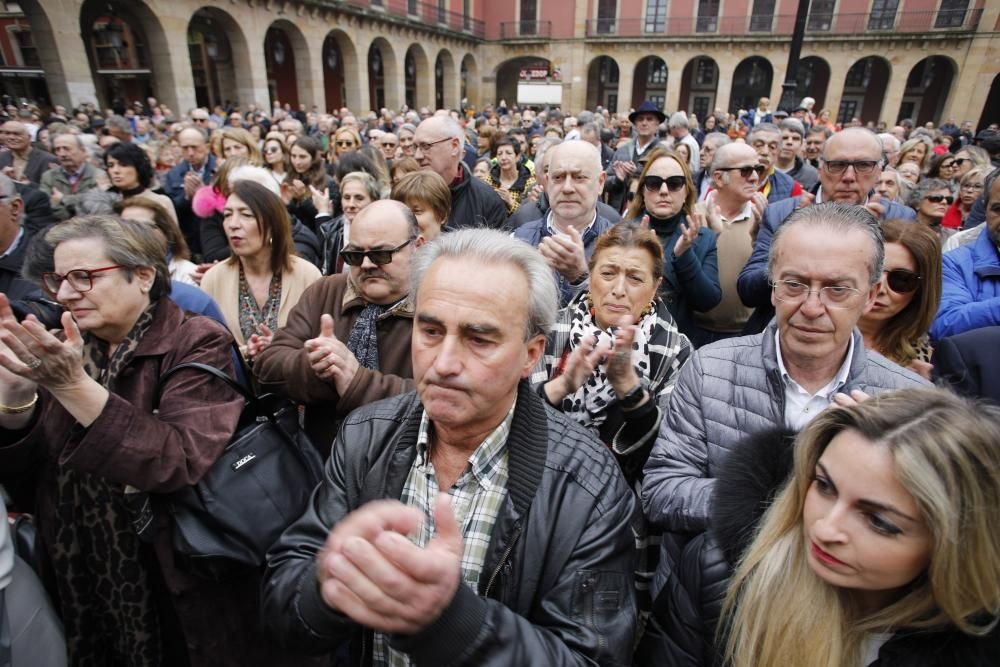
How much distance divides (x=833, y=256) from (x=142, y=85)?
35.6 meters

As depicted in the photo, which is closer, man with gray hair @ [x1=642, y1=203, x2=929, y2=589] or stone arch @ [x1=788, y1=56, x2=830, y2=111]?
man with gray hair @ [x1=642, y1=203, x2=929, y2=589]

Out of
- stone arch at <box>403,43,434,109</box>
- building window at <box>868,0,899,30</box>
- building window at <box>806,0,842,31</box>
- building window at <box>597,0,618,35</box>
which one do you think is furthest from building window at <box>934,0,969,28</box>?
stone arch at <box>403,43,434,109</box>

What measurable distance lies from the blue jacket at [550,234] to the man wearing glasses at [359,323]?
850mm

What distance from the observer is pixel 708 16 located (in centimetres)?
3388

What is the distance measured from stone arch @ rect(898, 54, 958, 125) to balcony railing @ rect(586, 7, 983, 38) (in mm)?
2139

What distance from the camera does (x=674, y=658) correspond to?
1414 mm

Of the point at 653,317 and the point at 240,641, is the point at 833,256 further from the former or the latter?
the point at 240,641

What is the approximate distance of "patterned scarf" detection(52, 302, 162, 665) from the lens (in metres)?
1.92

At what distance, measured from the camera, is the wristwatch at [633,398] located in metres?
1.85

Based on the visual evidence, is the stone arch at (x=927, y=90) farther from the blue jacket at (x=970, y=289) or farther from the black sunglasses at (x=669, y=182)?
the blue jacket at (x=970, y=289)

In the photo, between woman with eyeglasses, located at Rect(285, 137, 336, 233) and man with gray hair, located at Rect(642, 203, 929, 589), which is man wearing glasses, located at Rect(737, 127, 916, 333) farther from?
woman with eyeglasses, located at Rect(285, 137, 336, 233)

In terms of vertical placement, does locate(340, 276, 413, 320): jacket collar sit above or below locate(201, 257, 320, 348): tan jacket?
above

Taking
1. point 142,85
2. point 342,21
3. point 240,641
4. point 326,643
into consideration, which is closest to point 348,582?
point 326,643

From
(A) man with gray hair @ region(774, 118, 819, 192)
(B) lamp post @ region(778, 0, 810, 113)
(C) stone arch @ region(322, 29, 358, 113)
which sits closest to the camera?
(A) man with gray hair @ region(774, 118, 819, 192)
